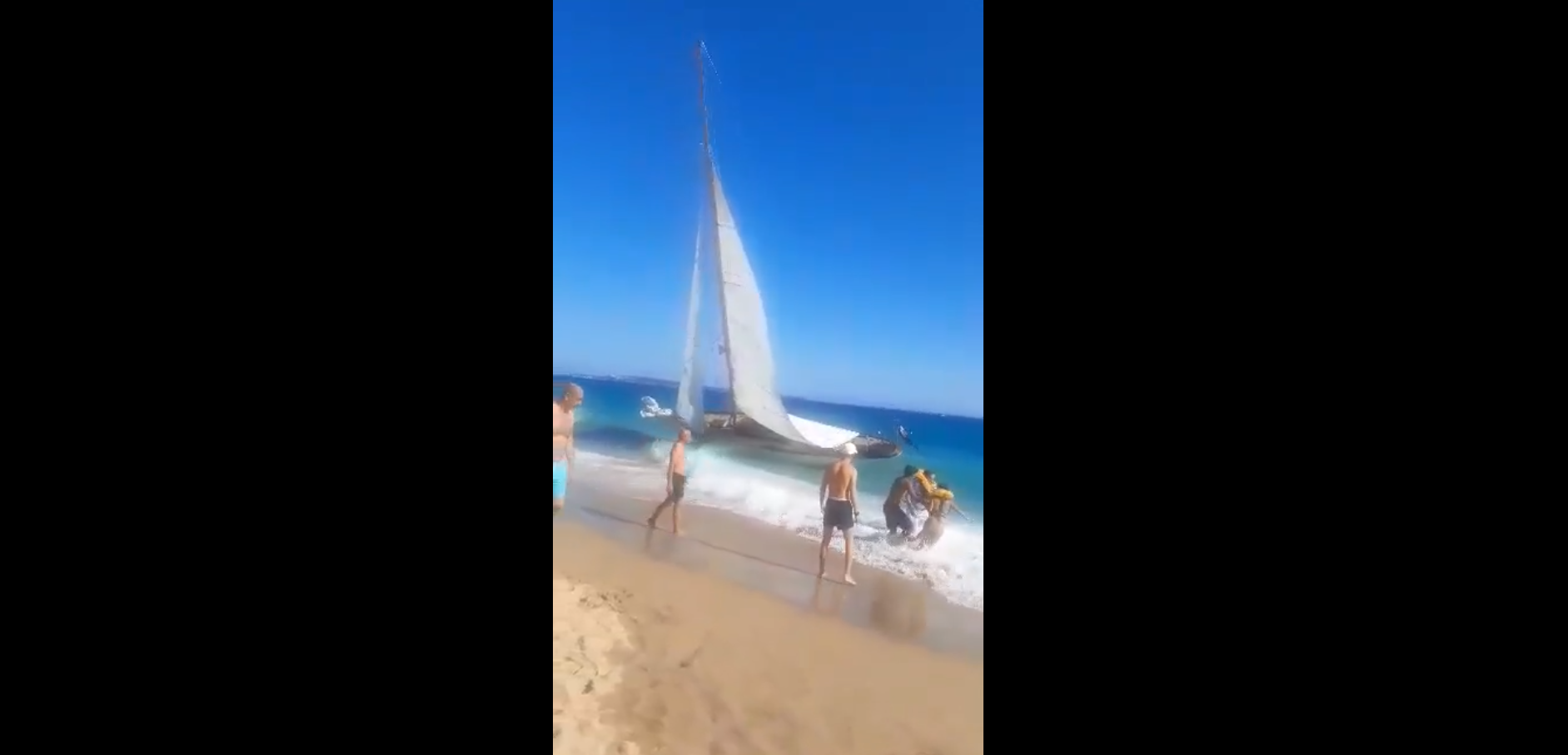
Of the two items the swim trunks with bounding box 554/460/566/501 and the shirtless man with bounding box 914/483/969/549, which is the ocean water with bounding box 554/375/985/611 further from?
the swim trunks with bounding box 554/460/566/501

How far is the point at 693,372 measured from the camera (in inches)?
240

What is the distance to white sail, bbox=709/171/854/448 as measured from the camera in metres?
5.92

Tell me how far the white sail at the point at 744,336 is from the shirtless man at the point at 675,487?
140 cm

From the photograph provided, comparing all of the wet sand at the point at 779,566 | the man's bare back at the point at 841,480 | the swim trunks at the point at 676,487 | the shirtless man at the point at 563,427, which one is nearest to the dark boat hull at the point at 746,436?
the wet sand at the point at 779,566

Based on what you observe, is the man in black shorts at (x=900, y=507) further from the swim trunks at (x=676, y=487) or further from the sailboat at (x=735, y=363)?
the sailboat at (x=735, y=363)

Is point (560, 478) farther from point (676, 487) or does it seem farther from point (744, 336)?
point (744, 336)

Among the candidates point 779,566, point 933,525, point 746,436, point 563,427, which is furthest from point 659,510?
point 746,436

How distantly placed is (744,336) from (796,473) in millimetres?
1297

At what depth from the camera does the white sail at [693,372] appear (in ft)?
19.4

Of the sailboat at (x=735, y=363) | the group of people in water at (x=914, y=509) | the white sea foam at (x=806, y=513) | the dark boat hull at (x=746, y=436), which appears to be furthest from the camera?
the dark boat hull at (x=746, y=436)
